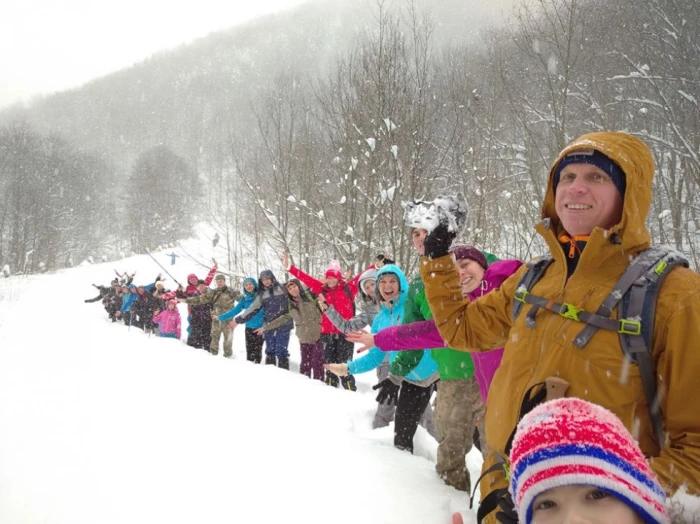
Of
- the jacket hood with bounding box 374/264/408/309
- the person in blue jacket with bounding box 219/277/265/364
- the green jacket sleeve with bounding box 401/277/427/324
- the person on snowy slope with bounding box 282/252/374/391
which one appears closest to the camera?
the green jacket sleeve with bounding box 401/277/427/324

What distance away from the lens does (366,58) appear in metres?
10.8

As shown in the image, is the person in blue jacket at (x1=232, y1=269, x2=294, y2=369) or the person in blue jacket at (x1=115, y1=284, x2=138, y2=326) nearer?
the person in blue jacket at (x1=232, y1=269, x2=294, y2=369)

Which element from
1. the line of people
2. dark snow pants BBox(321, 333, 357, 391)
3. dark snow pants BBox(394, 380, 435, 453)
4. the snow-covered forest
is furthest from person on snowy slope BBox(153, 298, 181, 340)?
the line of people

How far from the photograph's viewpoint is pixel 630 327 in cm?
113

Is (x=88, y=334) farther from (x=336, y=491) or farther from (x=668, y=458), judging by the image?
(x=668, y=458)

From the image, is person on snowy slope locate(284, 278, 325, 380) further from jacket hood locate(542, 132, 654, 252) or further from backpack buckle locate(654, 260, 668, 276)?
backpack buckle locate(654, 260, 668, 276)

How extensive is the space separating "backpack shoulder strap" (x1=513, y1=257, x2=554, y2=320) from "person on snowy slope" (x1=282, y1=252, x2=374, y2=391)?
5.81m

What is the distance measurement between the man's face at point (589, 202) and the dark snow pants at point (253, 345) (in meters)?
8.46

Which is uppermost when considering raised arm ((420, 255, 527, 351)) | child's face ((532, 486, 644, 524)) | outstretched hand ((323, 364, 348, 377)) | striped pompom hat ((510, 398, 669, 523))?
raised arm ((420, 255, 527, 351))

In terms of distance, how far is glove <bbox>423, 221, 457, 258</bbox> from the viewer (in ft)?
5.73

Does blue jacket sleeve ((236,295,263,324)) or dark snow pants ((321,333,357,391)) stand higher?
blue jacket sleeve ((236,295,263,324))

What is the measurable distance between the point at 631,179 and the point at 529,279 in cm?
46

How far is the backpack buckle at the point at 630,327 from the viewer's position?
1113mm

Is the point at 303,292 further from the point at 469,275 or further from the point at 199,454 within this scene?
the point at 469,275
